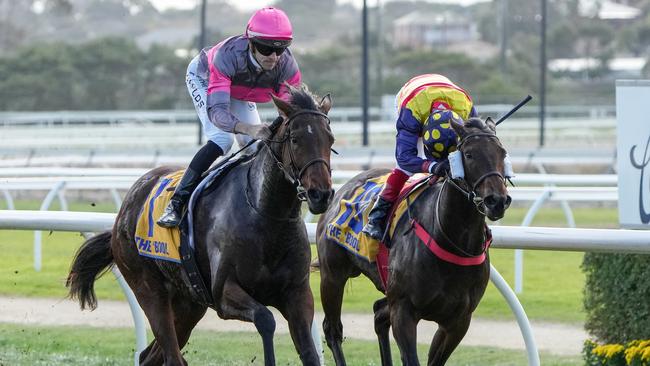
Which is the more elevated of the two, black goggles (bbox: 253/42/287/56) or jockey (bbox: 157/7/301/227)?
black goggles (bbox: 253/42/287/56)

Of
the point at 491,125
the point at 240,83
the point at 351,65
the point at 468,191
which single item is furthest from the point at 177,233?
the point at 351,65

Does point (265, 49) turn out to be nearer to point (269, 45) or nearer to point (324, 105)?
point (269, 45)

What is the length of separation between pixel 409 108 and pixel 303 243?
0.83 metres

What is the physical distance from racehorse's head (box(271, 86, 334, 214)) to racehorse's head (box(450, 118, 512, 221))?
52 cm

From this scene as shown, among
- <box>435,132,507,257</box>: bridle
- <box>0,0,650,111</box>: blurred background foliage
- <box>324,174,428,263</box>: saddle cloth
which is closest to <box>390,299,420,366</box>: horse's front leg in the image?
<box>435,132,507,257</box>: bridle

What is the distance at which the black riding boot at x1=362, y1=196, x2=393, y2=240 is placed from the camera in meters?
5.42

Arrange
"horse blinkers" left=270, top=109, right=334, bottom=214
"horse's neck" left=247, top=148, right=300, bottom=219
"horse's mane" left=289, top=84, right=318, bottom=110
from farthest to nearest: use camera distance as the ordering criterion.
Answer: "horse's neck" left=247, top=148, right=300, bottom=219 < "horse's mane" left=289, top=84, right=318, bottom=110 < "horse blinkers" left=270, top=109, right=334, bottom=214

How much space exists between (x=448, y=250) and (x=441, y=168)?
32 centimetres

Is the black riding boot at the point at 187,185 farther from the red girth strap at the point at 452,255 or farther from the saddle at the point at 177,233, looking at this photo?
the red girth strap at the point at 452,255

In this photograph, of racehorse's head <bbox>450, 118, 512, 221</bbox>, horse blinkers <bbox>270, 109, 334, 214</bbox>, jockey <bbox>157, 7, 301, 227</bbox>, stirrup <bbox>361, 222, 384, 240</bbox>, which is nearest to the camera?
horse blinkers <bbox>270, 109, 334, 214</bbox>

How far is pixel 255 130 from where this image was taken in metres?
4.95

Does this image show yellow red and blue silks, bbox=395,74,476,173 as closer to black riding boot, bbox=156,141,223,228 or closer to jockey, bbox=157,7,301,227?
jockey, bbox=157,7,301,227

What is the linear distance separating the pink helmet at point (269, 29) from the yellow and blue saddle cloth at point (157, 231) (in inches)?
30.3

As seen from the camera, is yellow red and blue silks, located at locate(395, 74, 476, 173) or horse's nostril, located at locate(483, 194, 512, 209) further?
yellow red and blue silks, located at locate(395, 74, 476, 173)
